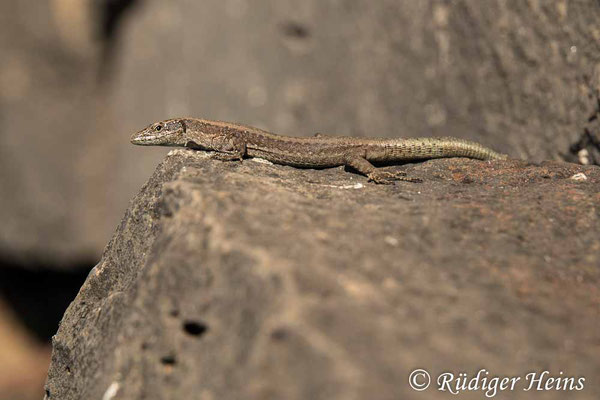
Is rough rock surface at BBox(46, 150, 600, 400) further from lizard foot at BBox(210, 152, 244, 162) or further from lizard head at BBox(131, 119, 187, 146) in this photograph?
lizard head at BBox(131, 119, 187, 146)

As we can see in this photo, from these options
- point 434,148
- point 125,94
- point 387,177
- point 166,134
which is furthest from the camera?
point 125,94

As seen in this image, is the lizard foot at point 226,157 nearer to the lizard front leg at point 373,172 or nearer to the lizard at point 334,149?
the lizard at point 334,149

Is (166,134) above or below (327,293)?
above

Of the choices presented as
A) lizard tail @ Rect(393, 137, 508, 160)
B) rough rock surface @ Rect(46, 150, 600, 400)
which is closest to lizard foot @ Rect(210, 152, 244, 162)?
rough rock surface @ Rect(46, 150, 600, 400)

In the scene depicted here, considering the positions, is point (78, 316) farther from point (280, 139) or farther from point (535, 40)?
point (535, 40)

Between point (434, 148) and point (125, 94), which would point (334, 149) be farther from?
point (125, 94)

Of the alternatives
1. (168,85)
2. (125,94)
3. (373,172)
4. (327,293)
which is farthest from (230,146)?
(125,94)
